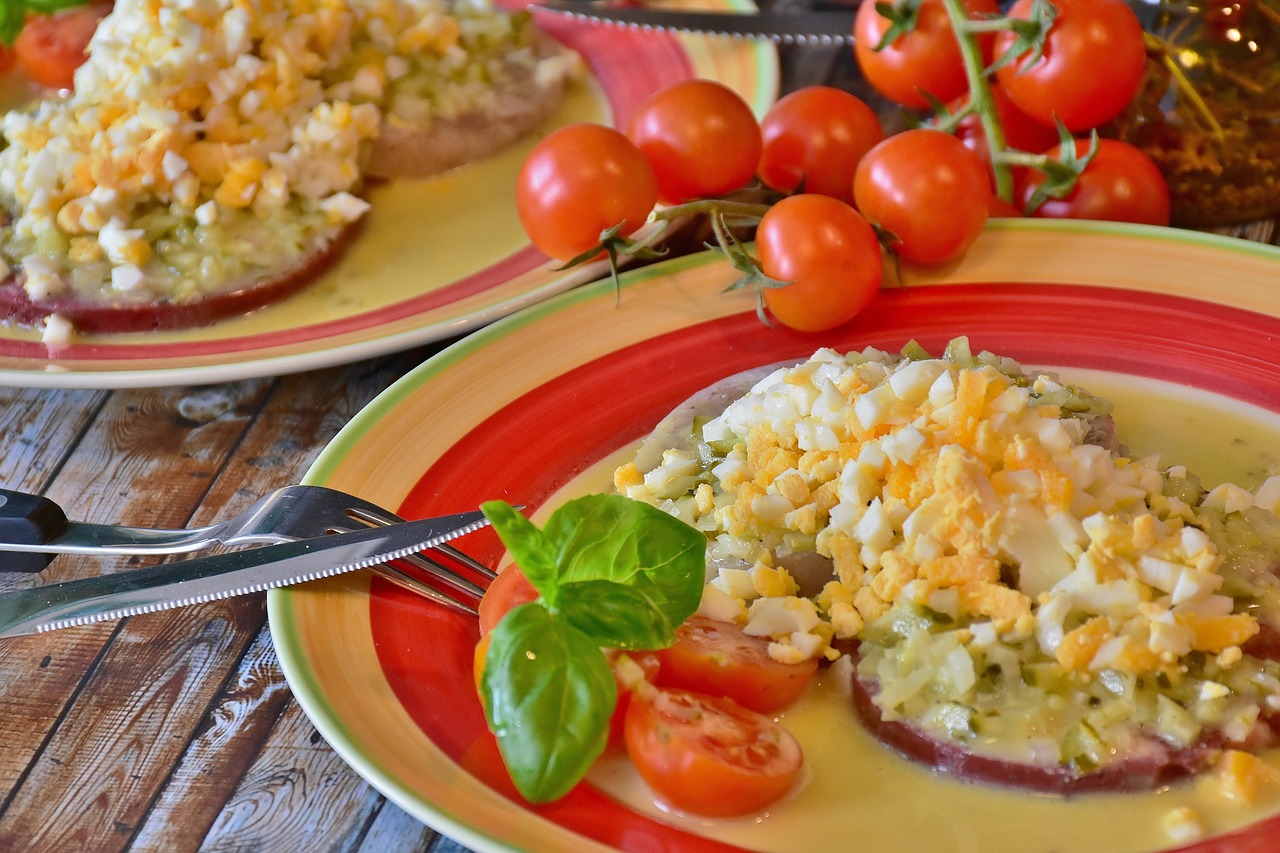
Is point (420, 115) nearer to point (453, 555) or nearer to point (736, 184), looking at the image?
point (736, 184)

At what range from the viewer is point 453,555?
2.32 metres

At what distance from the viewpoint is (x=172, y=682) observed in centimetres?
231

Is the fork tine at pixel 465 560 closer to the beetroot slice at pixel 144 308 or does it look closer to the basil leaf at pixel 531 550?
the basil leaf at pixel 531 550

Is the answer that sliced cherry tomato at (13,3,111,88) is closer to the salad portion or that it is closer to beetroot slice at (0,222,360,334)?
beetroot slice at (0,222,360,334)

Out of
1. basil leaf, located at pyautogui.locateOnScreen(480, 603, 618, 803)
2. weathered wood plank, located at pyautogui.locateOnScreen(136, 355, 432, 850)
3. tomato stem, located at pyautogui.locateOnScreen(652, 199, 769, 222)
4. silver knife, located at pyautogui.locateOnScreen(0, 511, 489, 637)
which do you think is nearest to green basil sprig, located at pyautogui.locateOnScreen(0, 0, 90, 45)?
weathered wood plank, located at pyautogui.locateOnScreen(136, 355, 432, 850)

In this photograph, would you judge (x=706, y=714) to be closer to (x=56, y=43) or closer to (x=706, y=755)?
(x=706, y=755)

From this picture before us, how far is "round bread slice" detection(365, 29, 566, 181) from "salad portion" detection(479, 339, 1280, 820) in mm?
1831

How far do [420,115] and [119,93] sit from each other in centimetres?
79

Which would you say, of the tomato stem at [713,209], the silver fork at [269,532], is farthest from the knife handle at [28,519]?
the tomato stem at [713,209]

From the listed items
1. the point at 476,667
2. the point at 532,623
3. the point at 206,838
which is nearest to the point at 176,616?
the point at 206,838

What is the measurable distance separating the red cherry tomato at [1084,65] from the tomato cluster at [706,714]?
173cm

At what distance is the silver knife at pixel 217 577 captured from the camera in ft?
7.07

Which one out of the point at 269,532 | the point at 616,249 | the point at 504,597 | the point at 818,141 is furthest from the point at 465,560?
the point at 818,141

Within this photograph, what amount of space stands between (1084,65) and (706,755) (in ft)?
6.81
